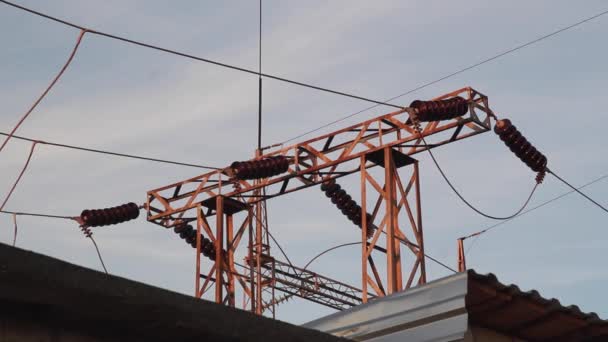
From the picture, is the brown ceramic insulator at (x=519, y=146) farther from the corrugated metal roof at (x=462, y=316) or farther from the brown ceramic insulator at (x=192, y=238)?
the corrugated metal roof at (x=462, y=316)

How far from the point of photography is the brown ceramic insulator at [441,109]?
23.6 m

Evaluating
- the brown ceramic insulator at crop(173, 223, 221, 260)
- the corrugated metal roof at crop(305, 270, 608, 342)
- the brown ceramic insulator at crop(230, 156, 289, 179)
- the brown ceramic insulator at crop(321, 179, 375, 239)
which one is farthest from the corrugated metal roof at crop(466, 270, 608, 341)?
the brown ceramic insulator at crop(173, 223, 221, 260)

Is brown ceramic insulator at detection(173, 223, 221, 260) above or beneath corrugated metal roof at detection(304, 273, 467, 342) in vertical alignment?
above

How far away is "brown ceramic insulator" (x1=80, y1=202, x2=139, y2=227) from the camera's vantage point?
2775 centimetres

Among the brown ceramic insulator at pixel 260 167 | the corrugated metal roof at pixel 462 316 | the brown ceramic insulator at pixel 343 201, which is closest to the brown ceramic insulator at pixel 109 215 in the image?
the brown ceramic insulator at pixel 260 167

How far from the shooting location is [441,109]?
23.6m

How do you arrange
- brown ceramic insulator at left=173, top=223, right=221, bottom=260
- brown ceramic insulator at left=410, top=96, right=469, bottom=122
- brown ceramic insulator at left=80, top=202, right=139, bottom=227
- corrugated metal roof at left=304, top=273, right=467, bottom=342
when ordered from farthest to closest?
brown ceramic insulator at left=173, top=223, right=221, bottom=260
brown ceramic insulator at left=80, top=202, right=139, bottom=227
brown ceramic insulator at left=410, top=96, right=469, bottom=122
corrugated metal roof at left=304, top=273, right=467, bottom=342

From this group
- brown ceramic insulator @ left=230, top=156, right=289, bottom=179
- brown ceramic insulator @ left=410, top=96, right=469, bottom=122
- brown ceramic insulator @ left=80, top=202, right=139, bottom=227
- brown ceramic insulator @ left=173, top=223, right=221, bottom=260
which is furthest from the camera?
brown ceramic insulator @ left=173, top=223, right=221, bottom=260

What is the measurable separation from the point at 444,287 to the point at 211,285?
1845 centimetres

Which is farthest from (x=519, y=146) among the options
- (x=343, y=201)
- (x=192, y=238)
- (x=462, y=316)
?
(x=462, y=316)

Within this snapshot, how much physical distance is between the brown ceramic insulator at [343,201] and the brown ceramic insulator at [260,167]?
210cm

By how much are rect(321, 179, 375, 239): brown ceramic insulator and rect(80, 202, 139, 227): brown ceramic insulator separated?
461 centimetres

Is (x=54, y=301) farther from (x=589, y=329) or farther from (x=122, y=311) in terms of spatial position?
(x=589, y=329)

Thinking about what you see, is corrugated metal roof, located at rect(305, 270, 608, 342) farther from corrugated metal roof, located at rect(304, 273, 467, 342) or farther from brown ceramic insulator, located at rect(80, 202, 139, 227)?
brown ceramic insulator, located at rect(80, 202, 139, 227)
